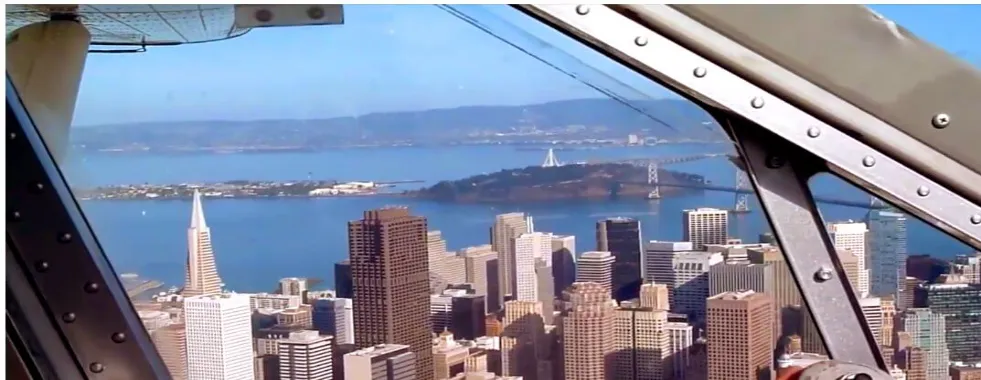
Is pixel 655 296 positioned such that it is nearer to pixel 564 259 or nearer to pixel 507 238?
pixel 564 259

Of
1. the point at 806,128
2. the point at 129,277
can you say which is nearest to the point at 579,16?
the point at 806,128

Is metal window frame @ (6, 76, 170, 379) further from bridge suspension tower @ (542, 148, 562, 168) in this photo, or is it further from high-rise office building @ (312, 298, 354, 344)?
bridge suspension tower @ (542, 148, 562, 168)

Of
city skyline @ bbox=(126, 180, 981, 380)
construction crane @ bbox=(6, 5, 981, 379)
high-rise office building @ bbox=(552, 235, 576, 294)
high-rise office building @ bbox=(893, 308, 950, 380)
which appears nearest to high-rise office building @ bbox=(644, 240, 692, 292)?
city skyline @ bbox=(126, 180, 981, 380)

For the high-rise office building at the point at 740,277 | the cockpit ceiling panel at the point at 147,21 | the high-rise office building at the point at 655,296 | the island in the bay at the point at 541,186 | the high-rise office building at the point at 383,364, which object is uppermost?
the cockpit ceiling panel at the point at 147,21

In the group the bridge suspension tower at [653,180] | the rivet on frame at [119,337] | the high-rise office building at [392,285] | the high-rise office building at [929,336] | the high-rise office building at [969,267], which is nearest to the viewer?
the high-rise office building at [969,267]

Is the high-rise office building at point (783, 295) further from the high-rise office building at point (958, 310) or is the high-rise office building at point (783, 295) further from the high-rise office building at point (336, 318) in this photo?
the high-rise office building at point (336, 318)

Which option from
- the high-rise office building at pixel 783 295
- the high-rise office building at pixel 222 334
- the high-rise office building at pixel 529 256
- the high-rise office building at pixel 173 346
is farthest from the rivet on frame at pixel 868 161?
the high-rise office building at pixel 173 346

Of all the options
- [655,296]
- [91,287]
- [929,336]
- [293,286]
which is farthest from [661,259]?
[91,287]
